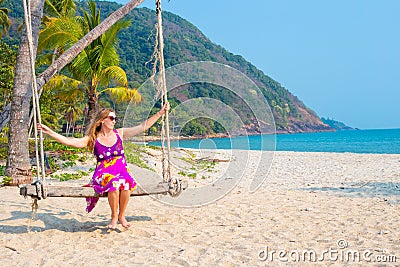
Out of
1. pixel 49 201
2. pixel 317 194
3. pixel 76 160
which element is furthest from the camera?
pixel 76 160

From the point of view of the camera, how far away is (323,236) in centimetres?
408

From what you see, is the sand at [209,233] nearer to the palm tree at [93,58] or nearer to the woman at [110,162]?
the woman at [110,162]

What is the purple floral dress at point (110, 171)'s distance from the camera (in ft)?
13.7

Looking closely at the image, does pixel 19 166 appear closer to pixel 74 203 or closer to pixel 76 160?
pixel 74 203

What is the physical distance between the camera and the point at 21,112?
668cm

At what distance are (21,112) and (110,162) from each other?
319 cm

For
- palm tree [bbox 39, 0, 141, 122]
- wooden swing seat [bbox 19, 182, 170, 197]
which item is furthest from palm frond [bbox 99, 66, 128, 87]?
wooden swing seat [bbox 19, 182, 170, 197]

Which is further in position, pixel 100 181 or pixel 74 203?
pixel 74 203

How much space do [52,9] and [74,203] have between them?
15.8 meters

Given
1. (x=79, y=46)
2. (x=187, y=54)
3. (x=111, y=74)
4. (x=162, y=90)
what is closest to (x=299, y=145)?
Answer: (x=187, y=54)

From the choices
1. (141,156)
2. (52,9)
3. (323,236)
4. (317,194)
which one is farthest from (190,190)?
(52,9)

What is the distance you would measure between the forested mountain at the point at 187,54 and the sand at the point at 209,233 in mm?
48370

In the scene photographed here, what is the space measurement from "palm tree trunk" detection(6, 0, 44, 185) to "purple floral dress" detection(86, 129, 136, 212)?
9.86 ft

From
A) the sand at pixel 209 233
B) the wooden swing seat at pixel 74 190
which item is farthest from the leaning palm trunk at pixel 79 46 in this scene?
the wooden swing seat at pixel 74 190
